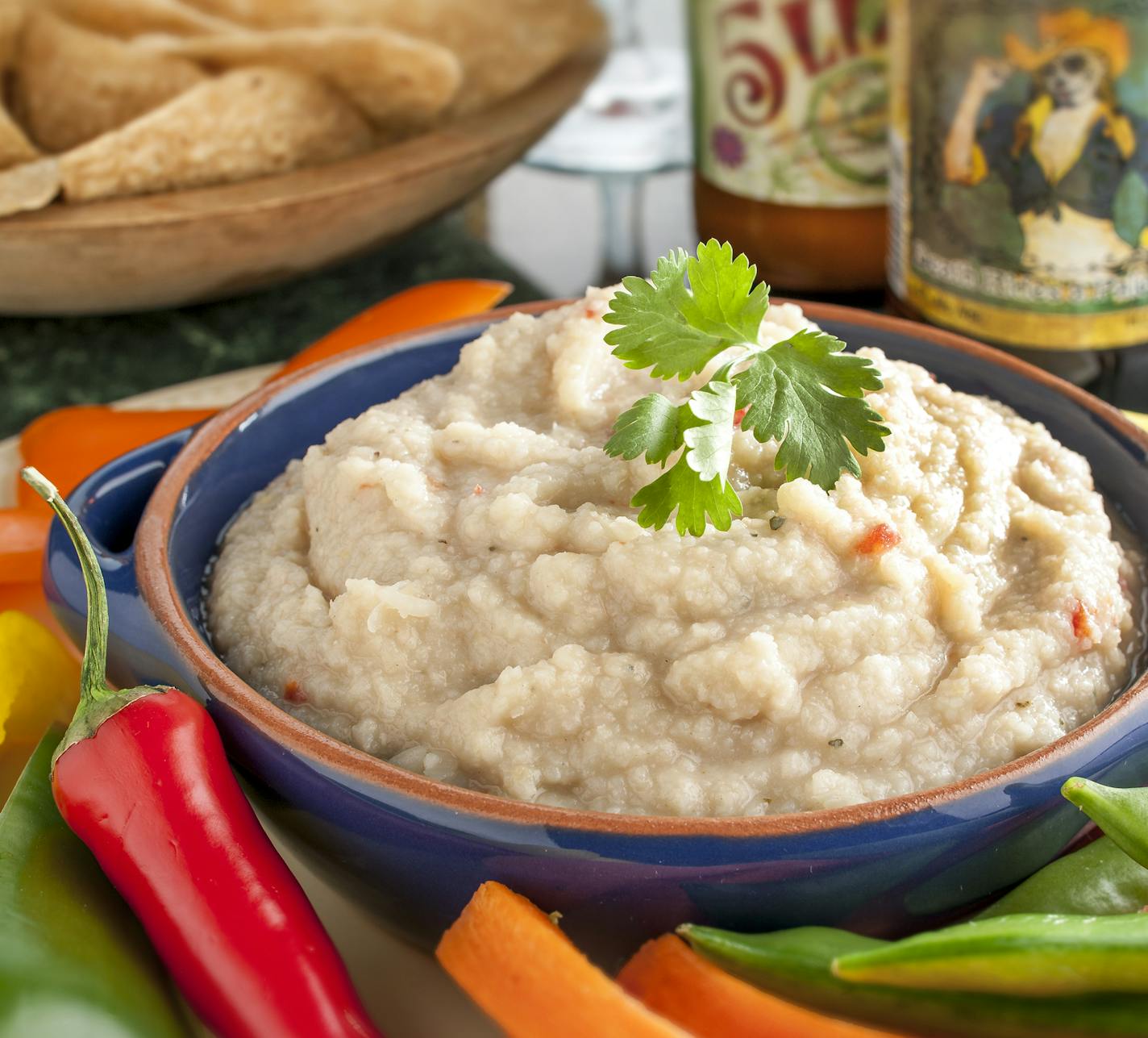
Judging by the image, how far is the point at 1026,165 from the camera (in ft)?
9.51

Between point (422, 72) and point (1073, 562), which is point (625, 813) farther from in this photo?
point (422, 72)

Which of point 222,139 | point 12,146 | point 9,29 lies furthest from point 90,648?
point 9,29

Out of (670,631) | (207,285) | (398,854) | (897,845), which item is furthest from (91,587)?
(207,285)

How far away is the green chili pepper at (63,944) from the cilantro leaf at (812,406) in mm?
916

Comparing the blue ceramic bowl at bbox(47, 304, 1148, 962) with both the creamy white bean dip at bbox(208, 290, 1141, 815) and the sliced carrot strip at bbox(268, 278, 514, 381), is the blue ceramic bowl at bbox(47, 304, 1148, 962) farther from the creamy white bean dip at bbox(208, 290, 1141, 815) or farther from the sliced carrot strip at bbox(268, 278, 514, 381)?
the sliced carrot strip at bbox(268, 278, 514, 381)

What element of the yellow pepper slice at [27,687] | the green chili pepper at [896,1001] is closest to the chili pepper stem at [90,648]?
the yellow pepper slice at [27,687]

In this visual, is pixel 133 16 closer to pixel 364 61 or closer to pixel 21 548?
pixel 364 61

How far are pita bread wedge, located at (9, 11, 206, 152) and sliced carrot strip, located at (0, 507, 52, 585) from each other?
5.09 feet

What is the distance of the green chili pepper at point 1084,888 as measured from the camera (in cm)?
156

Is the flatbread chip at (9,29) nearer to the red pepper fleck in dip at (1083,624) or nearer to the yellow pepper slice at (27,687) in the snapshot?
the yellow pepper slice at (27,687)

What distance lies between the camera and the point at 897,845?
1.46 meters

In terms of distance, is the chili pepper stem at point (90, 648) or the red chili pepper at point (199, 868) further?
the chili pepper stem at point (90, 648)

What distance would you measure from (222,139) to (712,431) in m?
1.95

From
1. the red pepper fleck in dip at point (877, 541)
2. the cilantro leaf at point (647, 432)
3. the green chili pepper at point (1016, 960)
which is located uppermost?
the cilantro leaf at point (647, 432)
